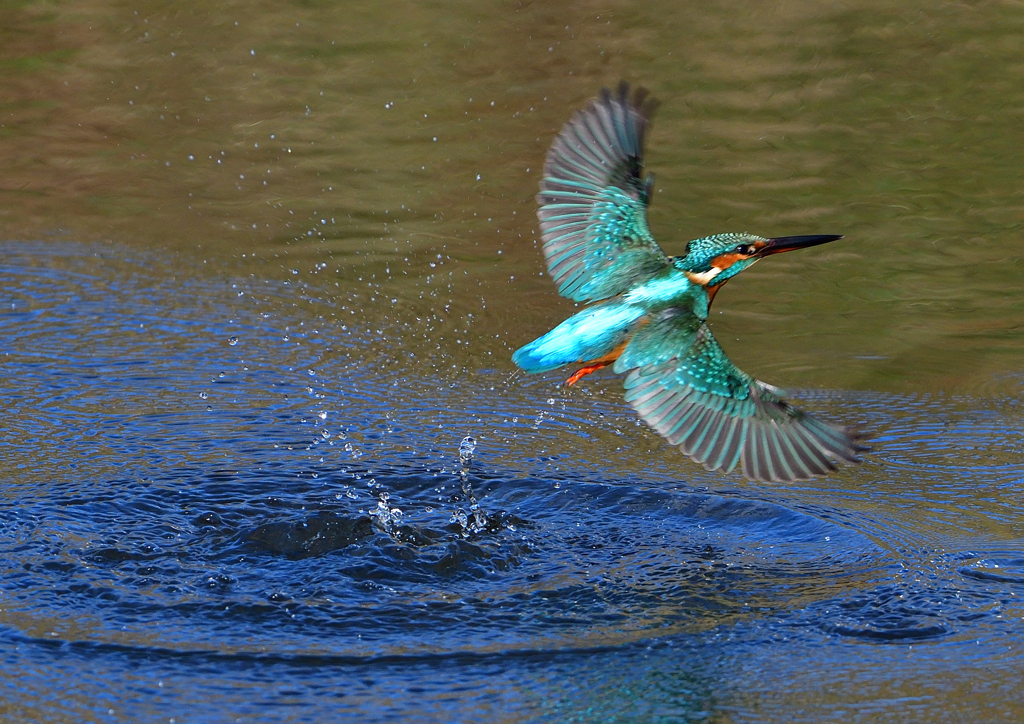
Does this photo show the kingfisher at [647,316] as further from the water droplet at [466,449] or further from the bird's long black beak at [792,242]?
the water droplet at [466,449]

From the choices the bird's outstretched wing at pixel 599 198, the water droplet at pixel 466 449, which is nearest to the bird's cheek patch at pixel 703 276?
the bird's outstretched wing at pixel 599 198

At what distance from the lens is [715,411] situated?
3.14 metres

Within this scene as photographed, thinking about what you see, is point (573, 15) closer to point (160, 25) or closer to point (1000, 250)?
point (160, 25)

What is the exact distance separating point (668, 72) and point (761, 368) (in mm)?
3323

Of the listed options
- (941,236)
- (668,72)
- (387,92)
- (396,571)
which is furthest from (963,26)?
(396,571)

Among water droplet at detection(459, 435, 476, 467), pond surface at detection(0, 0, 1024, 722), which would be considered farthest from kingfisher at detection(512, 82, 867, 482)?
water droplet at detection(459, 435, 476, 467)

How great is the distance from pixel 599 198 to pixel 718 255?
1.30 feet

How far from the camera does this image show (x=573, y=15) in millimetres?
8164

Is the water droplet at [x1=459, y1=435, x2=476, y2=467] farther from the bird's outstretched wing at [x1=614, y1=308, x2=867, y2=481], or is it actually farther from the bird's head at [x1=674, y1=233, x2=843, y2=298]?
the bird's head at [x1=674, y1=233, x2=843, y2=298]

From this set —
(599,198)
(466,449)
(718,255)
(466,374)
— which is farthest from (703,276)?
(466,374)

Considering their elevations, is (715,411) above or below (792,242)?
below

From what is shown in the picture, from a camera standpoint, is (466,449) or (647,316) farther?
(466,449)

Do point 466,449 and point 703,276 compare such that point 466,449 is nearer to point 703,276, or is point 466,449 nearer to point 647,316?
point 647,316

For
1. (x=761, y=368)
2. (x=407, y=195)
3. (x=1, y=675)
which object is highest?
(x=407, y=195)
